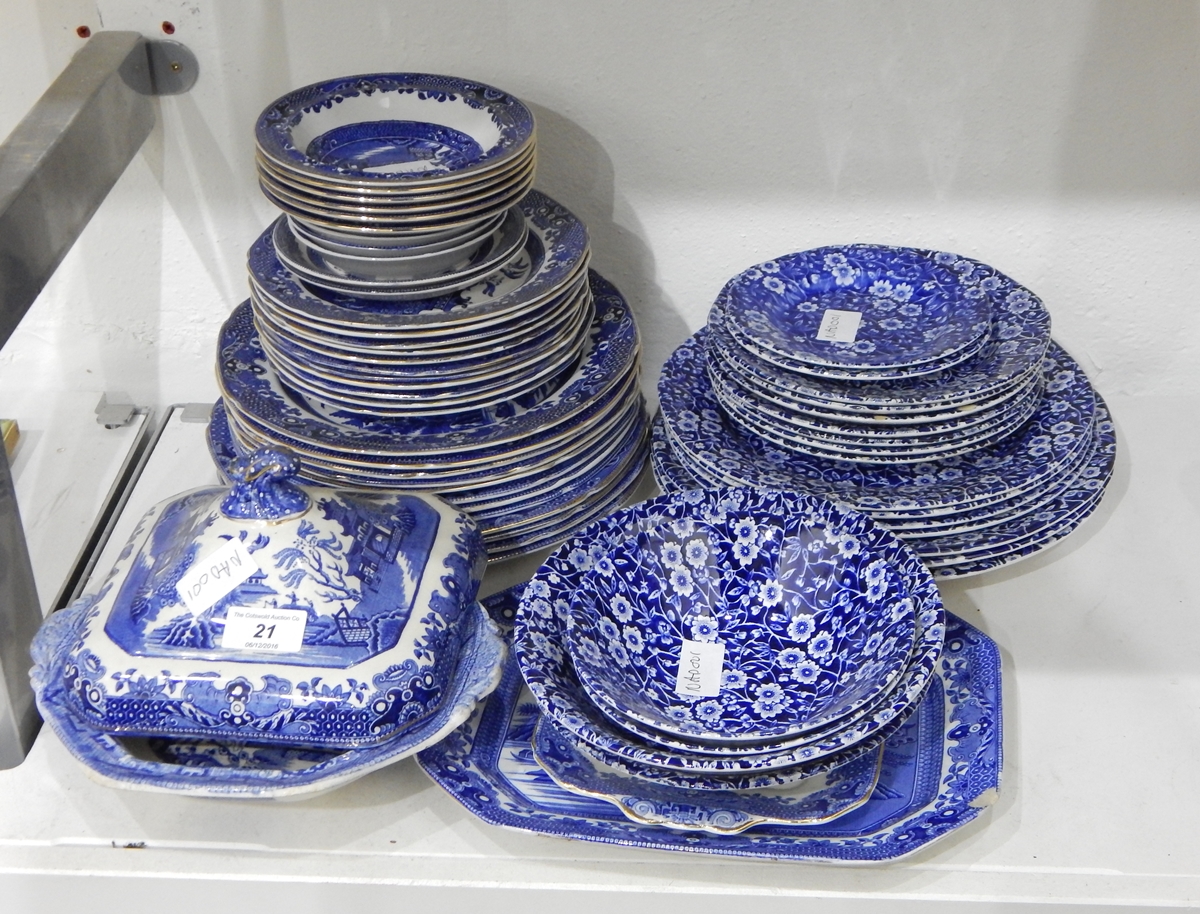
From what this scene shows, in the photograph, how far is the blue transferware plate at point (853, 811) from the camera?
2.62 ft

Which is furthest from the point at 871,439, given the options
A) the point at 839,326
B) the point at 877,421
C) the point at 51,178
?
the point at 51,178

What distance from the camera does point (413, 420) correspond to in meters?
0.98

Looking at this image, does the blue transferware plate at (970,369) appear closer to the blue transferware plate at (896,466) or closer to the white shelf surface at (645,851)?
the blue transferware plate at (896,466)

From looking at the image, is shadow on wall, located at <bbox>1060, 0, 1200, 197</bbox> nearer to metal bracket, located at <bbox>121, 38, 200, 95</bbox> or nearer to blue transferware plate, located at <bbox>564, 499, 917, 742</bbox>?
blue transferware plate, located at <bbox>564, 499, 917, 742</bbox>

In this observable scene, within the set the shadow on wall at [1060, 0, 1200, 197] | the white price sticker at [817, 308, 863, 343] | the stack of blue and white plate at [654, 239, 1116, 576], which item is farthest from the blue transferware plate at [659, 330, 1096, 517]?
the shadow on wall at [1060, 0, 1200, 197]

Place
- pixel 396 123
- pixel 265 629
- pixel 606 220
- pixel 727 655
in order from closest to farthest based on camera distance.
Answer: pixel 265 629 < pixel 727 655 < pixel 396 123 < pixel 606 220

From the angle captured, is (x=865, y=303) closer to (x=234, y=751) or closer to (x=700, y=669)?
(x=700, y=669)

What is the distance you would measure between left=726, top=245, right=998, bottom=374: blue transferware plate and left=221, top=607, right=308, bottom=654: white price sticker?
412 millimetres

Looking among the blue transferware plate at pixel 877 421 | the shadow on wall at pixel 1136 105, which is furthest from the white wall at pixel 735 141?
A: the blue transferware plate at pixel 877 421

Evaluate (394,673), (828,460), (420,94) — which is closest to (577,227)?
(420,94)

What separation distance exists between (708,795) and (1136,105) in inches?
28.3

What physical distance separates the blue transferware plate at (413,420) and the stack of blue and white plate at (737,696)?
0.11m

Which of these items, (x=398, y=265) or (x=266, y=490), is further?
(x=398, y=265)

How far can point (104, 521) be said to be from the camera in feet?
3.61
